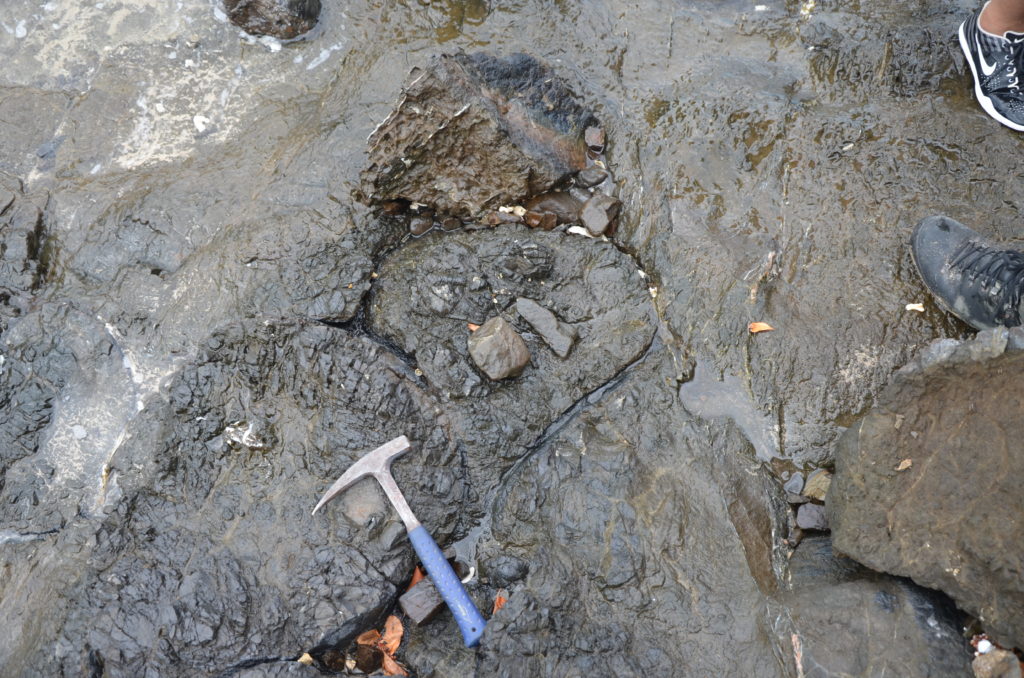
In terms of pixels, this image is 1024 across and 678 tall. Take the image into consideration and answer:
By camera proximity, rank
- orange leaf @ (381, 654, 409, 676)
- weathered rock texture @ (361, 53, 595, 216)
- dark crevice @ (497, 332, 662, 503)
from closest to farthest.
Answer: orange leaf @ (381, 654, 409, 676), dark crevice @ (497, 332, 662, 503), weathered rock texture @ (361, 53, 595, 216)

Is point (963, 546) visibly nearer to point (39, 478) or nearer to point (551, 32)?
point (551, 32)

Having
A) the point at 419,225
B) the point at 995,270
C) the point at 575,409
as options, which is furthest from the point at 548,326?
the point at 995,270

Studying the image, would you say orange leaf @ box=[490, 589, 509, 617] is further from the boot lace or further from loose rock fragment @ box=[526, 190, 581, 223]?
the boot lace

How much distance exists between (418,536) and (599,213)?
5.83ft

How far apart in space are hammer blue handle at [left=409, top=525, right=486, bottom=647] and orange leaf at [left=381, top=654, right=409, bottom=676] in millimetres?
325

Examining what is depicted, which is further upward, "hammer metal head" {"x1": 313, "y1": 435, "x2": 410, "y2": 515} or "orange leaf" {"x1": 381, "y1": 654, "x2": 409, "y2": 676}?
"hammer metal head" {"x1": 313, "y1": 435, "x2": 410, "y2": 515}

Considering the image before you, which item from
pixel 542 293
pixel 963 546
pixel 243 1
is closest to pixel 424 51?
pixel 243 1

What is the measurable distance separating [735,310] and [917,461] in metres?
0.98

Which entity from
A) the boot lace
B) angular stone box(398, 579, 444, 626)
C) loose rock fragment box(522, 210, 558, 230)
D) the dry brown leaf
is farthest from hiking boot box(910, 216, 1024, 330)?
the dry brown leaf

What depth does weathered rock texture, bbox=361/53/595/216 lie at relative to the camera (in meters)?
3.31

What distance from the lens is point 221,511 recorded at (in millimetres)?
2945

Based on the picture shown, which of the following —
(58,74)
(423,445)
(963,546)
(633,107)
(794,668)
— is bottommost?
(794,668)

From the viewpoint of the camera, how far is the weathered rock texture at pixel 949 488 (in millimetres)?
2473

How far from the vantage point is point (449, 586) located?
9.13 feet
